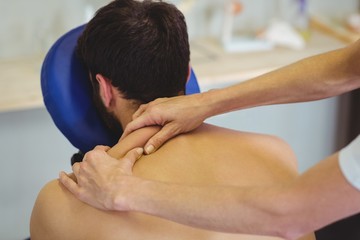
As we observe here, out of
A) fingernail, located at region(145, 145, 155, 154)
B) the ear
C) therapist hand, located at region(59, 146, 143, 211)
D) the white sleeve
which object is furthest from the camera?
the ear

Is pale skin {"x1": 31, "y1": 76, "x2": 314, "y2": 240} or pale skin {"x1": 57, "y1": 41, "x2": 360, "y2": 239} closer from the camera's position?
pale skin {"x1": 57, "y1": 41, "x2": 360, "y2": 239}

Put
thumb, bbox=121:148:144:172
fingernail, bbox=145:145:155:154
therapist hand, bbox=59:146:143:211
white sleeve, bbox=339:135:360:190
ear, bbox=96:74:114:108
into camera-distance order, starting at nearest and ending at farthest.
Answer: white sleeve, bbox=339:135:360:190
therapist hand, bbox=59:146:143:211
thumb, bbox=121:148:144:172
fingernail, bbox=145:145:155:154
ear, bbox=96:74:114:108

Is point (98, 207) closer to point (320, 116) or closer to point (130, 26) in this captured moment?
point (130, 26)

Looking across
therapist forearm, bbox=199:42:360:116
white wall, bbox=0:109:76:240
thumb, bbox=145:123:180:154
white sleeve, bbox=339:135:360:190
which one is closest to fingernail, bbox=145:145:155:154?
thumb, bbox=145:123:180:154

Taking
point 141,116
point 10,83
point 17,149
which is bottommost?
point 17,149

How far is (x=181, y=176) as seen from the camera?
1225mm

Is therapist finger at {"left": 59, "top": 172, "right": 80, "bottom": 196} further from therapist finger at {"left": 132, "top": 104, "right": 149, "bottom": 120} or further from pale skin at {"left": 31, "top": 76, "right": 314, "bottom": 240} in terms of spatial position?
therapist finger at {"left": 132, "top": 104, "right": 149, "bottom": 120}

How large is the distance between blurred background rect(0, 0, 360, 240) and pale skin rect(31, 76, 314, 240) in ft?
2.90

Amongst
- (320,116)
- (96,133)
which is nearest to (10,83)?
(96,133)

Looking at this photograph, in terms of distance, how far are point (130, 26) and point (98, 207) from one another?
424mm

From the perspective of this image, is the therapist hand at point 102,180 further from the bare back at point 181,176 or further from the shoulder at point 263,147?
the shoulder at point 263,147

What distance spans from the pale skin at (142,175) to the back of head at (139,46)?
0.05m

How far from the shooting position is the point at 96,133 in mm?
1531

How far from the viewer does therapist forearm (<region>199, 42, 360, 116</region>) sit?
1.48 metres
